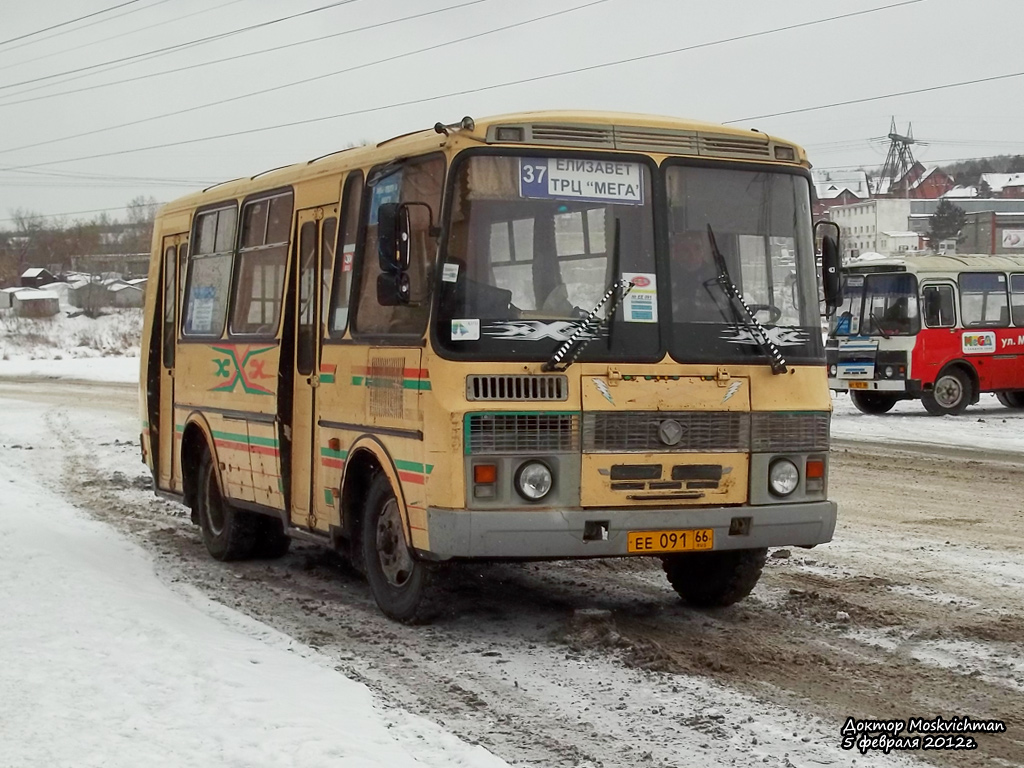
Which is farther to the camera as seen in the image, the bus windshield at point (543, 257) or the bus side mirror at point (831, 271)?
the bus side mirror at point (831, 271)

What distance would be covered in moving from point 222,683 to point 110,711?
74cm

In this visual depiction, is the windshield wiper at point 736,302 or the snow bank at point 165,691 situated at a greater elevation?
the windshield wiper at point 736,302

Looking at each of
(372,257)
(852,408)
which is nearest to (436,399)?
(372,257)

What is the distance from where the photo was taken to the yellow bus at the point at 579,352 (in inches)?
312

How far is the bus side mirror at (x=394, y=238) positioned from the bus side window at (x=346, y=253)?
Result: 127cm

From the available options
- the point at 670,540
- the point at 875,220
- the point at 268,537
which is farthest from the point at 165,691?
the point at 875,220

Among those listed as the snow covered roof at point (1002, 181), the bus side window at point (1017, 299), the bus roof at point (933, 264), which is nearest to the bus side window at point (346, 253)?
the bus roof at point (933, 264)

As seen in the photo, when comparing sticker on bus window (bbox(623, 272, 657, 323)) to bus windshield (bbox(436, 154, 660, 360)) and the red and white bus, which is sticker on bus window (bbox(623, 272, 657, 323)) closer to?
bus windshield (bbox(436, 154, 660, 360))

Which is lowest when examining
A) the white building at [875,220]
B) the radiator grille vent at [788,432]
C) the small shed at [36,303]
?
the radiator grille vent at [788,432]

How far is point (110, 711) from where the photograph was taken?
5.98 meters

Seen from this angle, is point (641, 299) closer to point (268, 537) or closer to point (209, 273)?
point (268, 537)

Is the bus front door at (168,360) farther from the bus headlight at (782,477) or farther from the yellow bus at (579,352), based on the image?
the bus headlight at (782,477)

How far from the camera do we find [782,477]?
27.6 ft

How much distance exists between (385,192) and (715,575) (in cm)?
305
